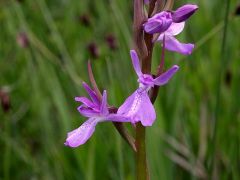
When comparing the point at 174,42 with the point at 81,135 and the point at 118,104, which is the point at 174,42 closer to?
the point at 81,135

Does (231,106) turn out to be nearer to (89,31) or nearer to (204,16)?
(204,16)

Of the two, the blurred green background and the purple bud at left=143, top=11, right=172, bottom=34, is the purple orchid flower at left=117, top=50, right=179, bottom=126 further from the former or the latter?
the blurred green background

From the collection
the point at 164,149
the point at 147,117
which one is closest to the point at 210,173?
the point at 164,149

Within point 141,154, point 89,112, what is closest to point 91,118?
point 89,112

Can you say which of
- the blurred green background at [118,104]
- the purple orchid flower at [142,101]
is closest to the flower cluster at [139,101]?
the purple orchid flower at [142,101]

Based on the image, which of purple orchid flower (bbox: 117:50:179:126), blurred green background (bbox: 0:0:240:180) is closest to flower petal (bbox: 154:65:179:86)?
purple orchid flower (bbox: 117:50:179:126)

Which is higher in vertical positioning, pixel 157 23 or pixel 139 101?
pixel 157 23
